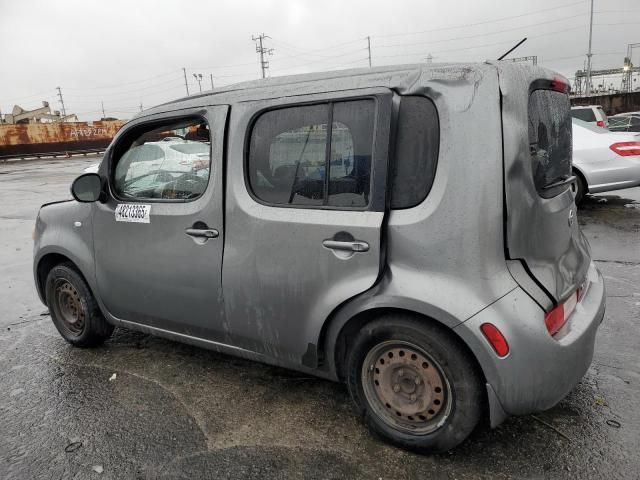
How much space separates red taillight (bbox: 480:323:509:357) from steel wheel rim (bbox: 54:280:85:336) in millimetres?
3116

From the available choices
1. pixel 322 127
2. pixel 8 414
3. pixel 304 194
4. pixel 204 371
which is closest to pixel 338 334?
pixel 304 194

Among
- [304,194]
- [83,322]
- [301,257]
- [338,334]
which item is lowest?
[83,322]

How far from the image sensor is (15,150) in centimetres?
3569

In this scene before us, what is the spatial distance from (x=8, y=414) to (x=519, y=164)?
332cm

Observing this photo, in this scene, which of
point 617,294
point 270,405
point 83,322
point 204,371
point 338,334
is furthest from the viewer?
point 617,294

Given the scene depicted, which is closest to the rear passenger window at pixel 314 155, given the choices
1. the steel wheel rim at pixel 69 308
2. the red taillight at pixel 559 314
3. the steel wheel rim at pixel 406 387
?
the steel wheel rim at pixel 406 387

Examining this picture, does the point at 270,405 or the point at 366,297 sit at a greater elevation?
the point at 366,297

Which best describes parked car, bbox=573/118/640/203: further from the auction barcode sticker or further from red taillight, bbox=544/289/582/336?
the auction barcode sticker

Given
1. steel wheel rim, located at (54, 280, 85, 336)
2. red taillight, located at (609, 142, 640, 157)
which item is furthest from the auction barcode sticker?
red taillight, located at (609, 142, 640, 157)

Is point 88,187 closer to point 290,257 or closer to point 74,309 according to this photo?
point 74,309

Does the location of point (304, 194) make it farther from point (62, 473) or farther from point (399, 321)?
point (62, 473)

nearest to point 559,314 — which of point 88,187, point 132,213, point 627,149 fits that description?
point 132,213

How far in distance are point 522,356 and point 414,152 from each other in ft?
3.40

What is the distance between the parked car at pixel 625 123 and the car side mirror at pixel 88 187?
46.0 ft
